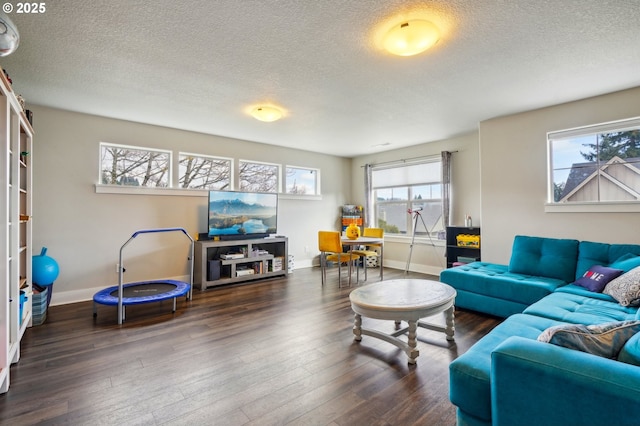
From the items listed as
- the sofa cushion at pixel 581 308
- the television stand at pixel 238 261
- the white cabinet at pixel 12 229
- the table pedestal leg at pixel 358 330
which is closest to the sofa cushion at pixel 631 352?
the sofa cushion at pixel 581 308

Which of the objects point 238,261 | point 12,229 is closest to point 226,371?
point 12,229

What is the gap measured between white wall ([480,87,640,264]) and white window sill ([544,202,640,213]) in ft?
0.16

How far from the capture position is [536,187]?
154 inches

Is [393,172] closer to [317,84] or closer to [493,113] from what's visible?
[493,113]

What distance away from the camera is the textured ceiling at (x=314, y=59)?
2008mm

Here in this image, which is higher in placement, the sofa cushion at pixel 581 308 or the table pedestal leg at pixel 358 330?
the sofa cushion at pixel 581 308

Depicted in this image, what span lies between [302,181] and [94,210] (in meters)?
3.74

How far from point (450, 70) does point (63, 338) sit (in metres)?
4.50

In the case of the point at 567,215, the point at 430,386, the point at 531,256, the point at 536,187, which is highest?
the point at 536,187

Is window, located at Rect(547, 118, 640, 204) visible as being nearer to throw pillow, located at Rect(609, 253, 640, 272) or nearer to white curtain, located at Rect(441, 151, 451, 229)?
throw pillow, located at Rect(609, 253, 640, 272)

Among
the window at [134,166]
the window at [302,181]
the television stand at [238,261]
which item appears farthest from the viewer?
the window at [302,181]

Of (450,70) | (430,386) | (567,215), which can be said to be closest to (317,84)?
(450,70)

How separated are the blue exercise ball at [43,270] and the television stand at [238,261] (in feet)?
5.70

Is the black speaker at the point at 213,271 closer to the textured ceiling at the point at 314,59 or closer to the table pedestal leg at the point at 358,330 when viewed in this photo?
the textured ceiling at the point at 314,59
